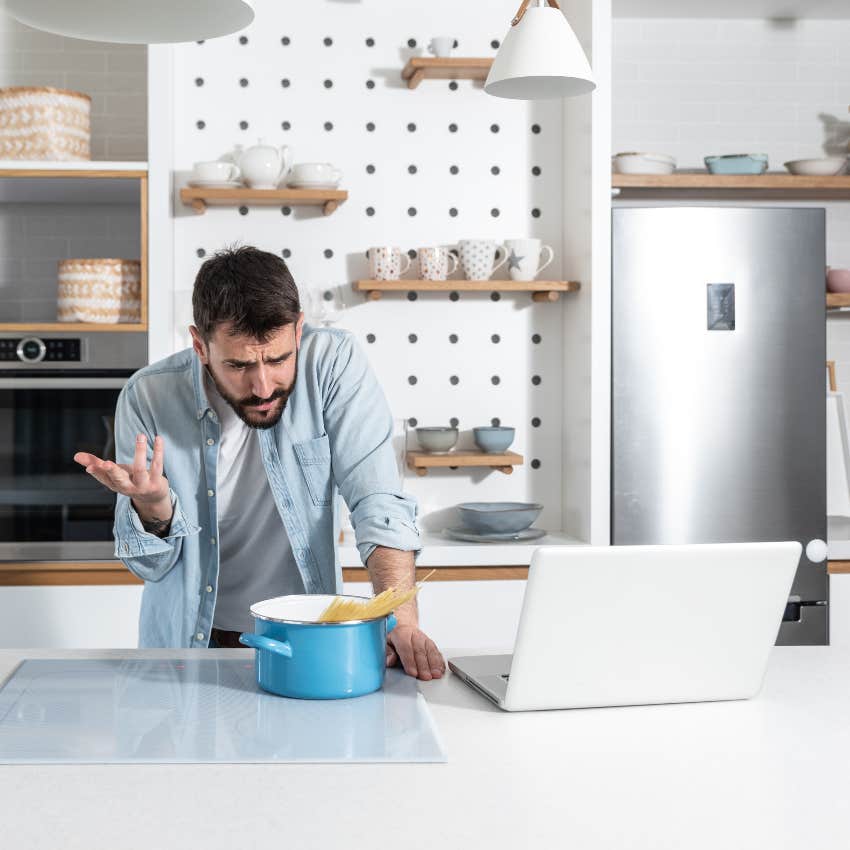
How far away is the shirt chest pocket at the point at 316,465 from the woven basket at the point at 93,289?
3.76 feet

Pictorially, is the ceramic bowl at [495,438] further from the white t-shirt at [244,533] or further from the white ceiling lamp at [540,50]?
the white ceiling lamp at [540,50]

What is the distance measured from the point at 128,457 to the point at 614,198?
2.08m

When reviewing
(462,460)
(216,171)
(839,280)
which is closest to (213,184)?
(216,171)

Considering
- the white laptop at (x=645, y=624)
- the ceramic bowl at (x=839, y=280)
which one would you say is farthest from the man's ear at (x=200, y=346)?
the ceramic bowl at (x=839, y=280)

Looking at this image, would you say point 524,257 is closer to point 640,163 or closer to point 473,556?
point 640,163

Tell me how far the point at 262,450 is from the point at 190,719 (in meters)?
0.75

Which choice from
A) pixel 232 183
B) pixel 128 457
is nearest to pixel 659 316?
pixel 232 183

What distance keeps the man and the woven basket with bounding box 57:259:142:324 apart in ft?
3.12

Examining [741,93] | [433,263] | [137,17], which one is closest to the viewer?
[137,17]

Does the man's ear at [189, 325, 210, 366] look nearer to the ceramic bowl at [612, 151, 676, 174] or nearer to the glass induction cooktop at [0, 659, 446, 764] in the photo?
the glass induction cooktop at [0, 659, 446, 764]

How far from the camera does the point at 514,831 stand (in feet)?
3.15

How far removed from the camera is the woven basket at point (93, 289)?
283 cm

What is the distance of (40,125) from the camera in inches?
113

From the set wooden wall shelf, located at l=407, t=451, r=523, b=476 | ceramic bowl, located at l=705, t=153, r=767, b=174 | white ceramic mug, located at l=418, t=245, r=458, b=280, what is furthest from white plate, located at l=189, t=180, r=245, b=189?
ceramic bowl, located at l=705, t=153, r=767, b=174
